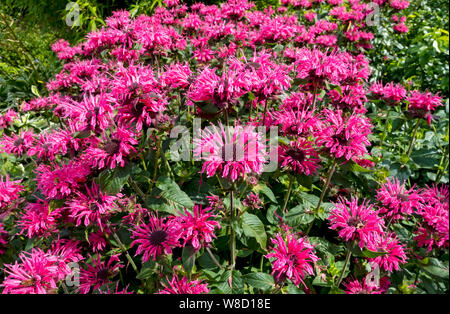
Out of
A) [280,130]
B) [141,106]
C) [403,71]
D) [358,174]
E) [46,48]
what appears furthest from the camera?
[46,48]

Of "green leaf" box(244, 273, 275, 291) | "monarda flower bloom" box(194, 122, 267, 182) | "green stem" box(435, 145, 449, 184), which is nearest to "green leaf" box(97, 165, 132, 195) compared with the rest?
"monarda flower bloom" box(194, 122, 267, 182)

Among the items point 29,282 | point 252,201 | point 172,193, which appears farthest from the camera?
point 252,201

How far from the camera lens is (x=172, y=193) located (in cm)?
106

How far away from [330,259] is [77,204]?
990mm

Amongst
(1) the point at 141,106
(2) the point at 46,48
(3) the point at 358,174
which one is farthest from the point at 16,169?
→ (2) the point at 46,48

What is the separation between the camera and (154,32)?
162 centimetres

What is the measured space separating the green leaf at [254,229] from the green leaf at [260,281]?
0.15 m

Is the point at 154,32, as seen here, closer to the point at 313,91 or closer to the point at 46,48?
the point at 313,91

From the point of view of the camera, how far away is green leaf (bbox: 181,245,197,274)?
2.94 feet

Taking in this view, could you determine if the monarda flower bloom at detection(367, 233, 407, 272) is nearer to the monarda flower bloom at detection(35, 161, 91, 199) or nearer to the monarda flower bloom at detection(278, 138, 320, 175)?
the monarda flower bloom at detection(278, 138, 320, 175)

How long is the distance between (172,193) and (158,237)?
0.16m

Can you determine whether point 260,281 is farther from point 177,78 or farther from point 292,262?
point 177,78

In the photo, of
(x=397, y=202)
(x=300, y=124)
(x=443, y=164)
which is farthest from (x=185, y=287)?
(x=443, y=164)

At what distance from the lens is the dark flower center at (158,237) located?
3.28 ft
